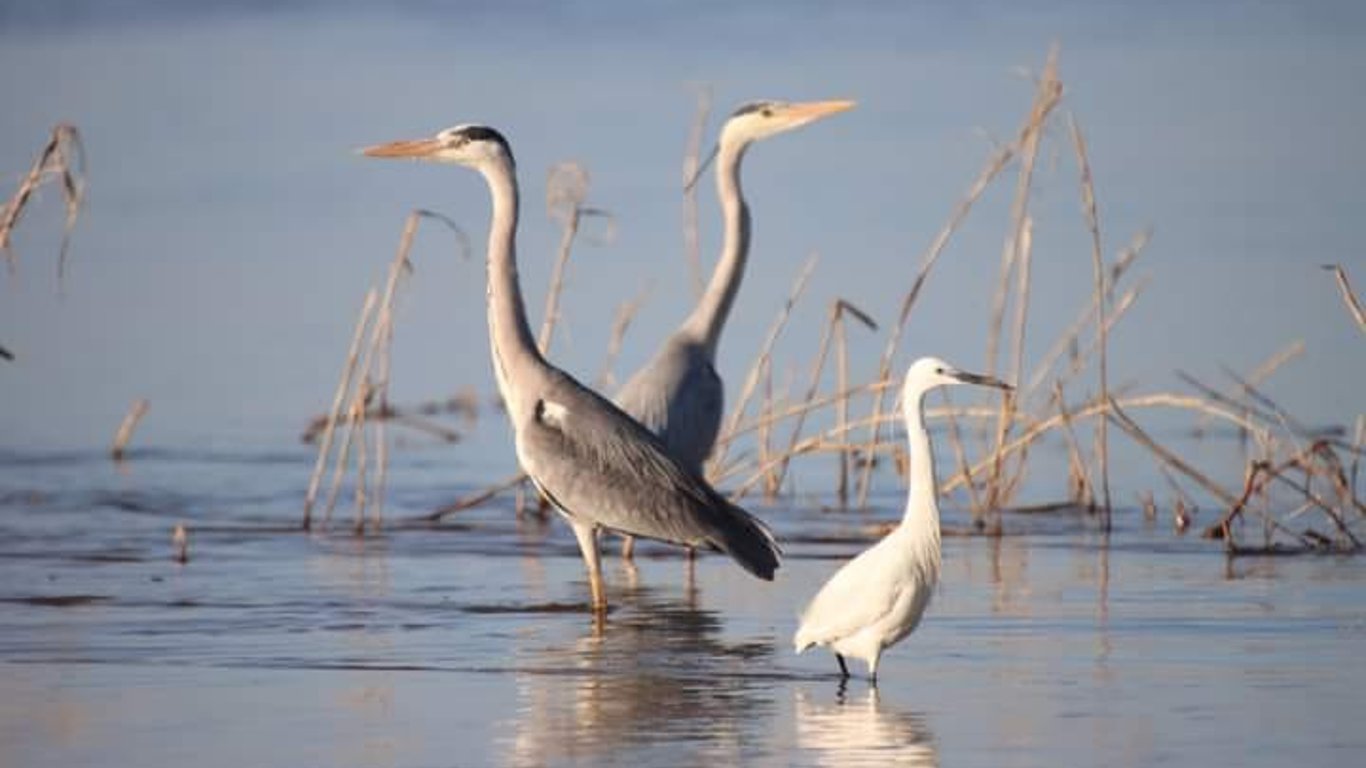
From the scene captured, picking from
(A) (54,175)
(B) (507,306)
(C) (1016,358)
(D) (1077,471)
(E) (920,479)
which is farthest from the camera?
(D) (1077,471)

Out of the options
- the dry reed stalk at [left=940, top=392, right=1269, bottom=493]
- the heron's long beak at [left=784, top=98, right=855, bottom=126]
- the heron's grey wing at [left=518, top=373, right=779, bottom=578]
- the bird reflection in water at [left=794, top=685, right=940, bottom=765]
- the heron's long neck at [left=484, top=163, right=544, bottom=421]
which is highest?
the heron's long beak at [left=784, top=98, right=855, bottom=126]

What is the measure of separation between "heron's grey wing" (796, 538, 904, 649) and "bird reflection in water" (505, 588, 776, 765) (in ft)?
0.83

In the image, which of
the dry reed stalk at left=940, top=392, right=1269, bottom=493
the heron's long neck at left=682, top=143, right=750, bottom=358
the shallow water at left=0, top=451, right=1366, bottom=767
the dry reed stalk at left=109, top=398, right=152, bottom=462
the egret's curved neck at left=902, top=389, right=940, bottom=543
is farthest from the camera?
the dry reed stalk at left=109, top=398, right=152, bottom=462

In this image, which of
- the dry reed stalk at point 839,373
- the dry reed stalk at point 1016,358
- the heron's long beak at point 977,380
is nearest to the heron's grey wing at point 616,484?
the heron's long beak at point 977,380

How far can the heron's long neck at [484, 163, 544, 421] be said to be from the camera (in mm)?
12016

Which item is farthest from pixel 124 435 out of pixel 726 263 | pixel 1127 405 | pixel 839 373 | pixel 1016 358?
pixel 1127 405

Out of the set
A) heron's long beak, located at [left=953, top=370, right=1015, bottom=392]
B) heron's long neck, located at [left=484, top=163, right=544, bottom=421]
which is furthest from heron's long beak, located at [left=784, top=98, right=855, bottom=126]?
heron's long beak, located at [left=953, top=370, right=1015, bottom=392]

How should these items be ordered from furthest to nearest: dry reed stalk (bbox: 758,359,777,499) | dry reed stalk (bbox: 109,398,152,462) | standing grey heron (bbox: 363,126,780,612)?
dry reed stalk (bbox: 109,398,152,462) → dry reed stalk (bbox: 758,359,777,499) → standing grey heron (bbox: 363,126,780,612)

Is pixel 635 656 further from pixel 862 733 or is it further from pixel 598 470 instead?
pixel 862 733

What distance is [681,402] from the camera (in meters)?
13.8

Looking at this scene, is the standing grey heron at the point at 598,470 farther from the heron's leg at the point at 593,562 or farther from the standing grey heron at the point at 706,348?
the standing grey heron at the point at 706,348

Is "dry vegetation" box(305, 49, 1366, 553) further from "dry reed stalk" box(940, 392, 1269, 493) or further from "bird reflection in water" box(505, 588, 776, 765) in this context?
"bird reflection in water" box(505, 588, 776, 765)

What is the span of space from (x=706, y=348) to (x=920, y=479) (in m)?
4.75

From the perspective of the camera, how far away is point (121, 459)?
67.7ft
